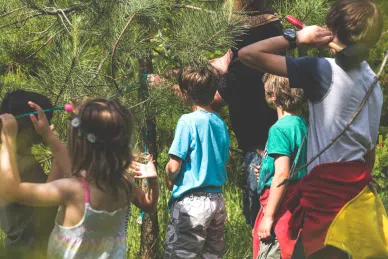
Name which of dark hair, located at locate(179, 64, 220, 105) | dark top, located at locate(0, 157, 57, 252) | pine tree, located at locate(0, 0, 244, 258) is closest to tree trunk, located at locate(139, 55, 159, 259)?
pine tree, located at locate(0, 0, 244, 258)

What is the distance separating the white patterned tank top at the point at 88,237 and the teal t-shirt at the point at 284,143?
37.0 inches

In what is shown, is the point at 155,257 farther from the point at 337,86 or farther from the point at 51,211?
the point at 337,86

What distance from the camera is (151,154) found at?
12.2 ft

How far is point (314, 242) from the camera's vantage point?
264 centimetres

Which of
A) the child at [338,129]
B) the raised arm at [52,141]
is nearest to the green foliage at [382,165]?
the child at [338,129]

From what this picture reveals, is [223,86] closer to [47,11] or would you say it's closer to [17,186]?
[47,11]

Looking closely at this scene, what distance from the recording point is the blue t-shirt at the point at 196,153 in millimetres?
3264

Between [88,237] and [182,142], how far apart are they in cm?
100

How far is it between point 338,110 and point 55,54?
4.06ft

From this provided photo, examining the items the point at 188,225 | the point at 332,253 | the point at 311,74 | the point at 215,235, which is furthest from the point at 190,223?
the point at 311,74

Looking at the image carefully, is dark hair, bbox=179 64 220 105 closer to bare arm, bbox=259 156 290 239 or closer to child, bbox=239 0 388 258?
bare arm, bbox=259 156 290 239

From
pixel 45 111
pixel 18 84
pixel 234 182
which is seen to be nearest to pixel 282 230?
pixel 45 111

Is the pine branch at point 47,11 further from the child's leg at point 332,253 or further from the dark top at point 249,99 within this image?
the child's leg at point 332,253

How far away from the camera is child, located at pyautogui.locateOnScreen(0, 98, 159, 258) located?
7.59 ft
